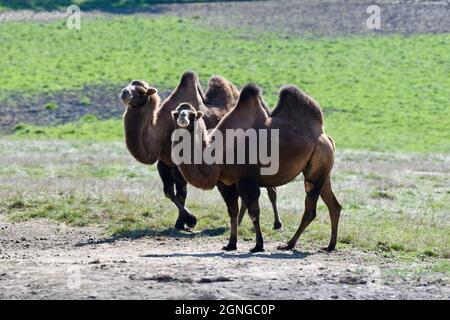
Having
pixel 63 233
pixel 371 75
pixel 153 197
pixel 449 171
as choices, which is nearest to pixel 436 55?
pixel 371 75

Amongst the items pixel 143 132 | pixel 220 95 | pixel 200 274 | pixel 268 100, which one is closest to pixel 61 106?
pixel 268 100

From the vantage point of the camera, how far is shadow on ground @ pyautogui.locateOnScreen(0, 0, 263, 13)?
68625 millimetres

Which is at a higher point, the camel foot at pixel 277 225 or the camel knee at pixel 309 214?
the camel knee at pixel 309 214

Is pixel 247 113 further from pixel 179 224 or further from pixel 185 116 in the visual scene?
pixel 179 224

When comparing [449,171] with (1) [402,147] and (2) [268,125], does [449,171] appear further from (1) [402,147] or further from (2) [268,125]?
(2) [268,125]

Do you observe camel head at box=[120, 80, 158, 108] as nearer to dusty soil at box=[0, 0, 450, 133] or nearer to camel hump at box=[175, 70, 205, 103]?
camel hump at box=[175, 70, 205, 103]

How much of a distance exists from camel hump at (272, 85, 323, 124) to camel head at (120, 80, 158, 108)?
8.70ft

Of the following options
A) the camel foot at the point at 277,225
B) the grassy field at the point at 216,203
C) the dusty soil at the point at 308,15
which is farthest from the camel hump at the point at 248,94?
the dusty soil at the point at 308,15

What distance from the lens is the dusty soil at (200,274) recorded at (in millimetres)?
11539

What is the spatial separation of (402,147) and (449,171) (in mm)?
8599

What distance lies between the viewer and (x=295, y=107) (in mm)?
16031

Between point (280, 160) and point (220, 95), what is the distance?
377 cm

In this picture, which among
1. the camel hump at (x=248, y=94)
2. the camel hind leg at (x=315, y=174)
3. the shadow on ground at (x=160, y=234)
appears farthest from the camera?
the shadow on ground at (x=160, y=234)

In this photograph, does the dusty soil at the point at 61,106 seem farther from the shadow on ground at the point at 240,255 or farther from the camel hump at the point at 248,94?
the shadow on ground at the point at 240,255
